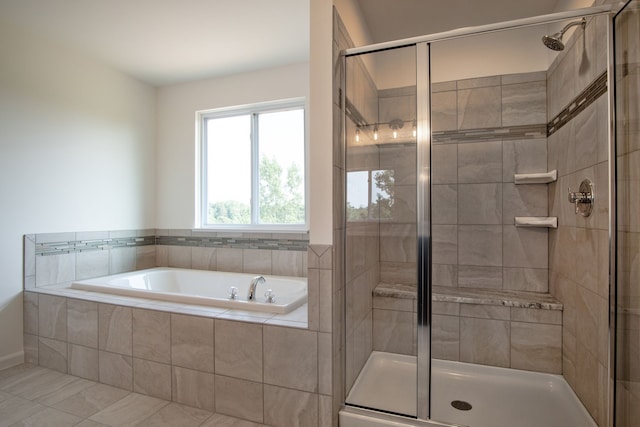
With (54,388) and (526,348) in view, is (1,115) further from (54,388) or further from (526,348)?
(526,348)

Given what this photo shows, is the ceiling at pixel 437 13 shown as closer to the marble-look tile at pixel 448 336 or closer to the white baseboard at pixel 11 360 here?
the marble-look tile at pixel 448 336

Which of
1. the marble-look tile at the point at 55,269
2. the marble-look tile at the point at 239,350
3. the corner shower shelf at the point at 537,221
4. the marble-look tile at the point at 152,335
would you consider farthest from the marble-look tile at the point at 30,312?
the corner shower shelf at the point at 537,221

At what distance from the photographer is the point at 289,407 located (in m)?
1.76

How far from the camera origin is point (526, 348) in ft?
7.09

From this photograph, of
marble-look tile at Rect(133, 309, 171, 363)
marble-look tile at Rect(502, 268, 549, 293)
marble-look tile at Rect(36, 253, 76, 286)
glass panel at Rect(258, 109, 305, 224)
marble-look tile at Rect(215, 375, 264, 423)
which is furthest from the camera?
glass panel at Rect(258, 109, 305, 224)

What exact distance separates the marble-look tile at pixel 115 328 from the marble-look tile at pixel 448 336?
6.44 feet

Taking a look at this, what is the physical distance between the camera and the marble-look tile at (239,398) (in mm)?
1824

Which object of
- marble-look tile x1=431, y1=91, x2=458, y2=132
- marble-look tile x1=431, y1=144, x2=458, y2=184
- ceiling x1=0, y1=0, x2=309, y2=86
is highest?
ceiling x1=0, y1=0, x2=309, y2=86

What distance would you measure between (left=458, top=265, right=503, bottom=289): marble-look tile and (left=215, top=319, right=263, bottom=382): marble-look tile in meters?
1.45

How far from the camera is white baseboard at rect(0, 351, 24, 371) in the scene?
2.47 m

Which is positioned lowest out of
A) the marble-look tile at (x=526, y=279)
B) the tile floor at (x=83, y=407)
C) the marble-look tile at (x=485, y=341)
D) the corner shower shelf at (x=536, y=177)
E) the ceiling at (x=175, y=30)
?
the tile floor at (x=83, y=407)

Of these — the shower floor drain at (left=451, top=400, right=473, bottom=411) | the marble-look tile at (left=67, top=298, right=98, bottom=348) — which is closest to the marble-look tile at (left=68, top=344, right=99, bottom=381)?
the marble-look tile at (left=67, top=298, right=98, bottom=348)

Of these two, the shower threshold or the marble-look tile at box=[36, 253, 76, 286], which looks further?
the marble-look tile at box=[36, 253, 76, 286]

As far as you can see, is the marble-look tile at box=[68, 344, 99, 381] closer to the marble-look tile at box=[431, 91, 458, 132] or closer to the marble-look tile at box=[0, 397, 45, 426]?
the marble-look tile at box=[0, 397, 45, 426]
